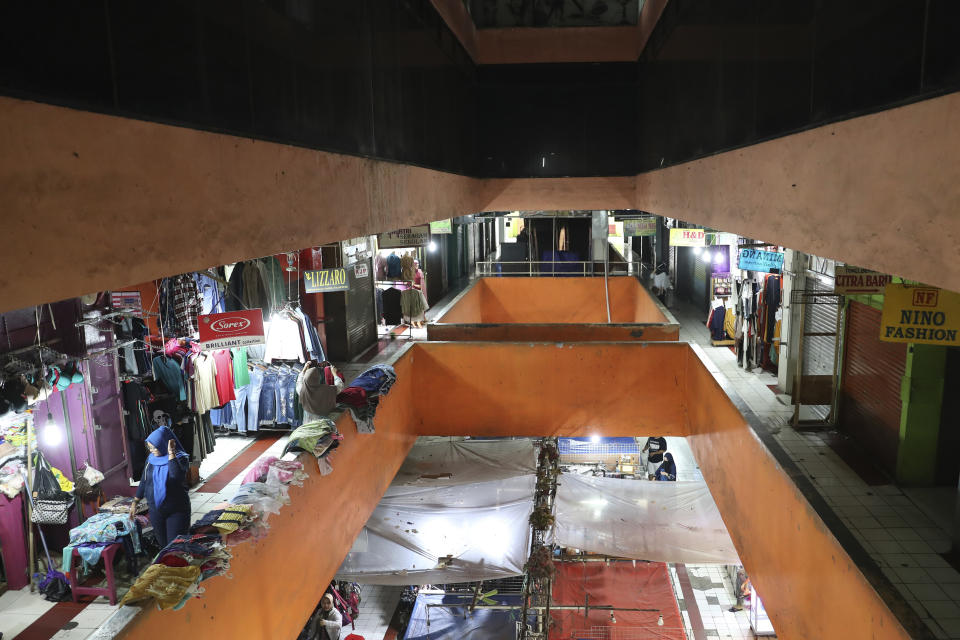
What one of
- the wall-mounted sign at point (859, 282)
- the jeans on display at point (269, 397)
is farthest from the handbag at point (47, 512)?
the wall-mounted sign at point (859, 282)

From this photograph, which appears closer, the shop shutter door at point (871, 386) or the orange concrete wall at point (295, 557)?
the orange concrete wall at point (295, 557)

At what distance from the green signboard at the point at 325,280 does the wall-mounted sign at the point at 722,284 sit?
8.10 m

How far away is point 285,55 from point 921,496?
6521mm

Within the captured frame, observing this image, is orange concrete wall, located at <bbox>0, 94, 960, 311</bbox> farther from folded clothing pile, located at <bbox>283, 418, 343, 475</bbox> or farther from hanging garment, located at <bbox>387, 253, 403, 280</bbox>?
hanging garment, located at <bbox>387, 253, 403, 280</bbox>

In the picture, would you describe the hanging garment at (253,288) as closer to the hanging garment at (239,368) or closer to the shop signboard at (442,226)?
the hanging garment at (239,368)

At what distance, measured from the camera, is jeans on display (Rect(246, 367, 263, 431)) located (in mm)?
8344

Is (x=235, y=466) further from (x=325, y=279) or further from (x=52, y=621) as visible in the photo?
(x=325, y=279)

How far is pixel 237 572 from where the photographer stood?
4172 mm

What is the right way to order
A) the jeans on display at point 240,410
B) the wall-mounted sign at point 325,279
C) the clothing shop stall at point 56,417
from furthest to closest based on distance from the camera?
the wall-mounted sign at point 325,279, the jeans on display at point 240,410, the clothing shop stall at point 56,417

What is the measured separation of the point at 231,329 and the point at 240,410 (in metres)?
1.98

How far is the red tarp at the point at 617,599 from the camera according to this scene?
9.48m

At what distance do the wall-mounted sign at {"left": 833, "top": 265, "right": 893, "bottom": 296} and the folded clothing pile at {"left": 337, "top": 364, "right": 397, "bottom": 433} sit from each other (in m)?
5.10

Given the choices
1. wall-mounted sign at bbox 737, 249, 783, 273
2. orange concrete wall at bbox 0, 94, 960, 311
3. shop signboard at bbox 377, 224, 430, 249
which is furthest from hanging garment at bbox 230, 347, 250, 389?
wall-mounted sign at bbox 737, 249, 783, 273

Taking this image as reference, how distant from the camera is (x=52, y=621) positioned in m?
5.48
